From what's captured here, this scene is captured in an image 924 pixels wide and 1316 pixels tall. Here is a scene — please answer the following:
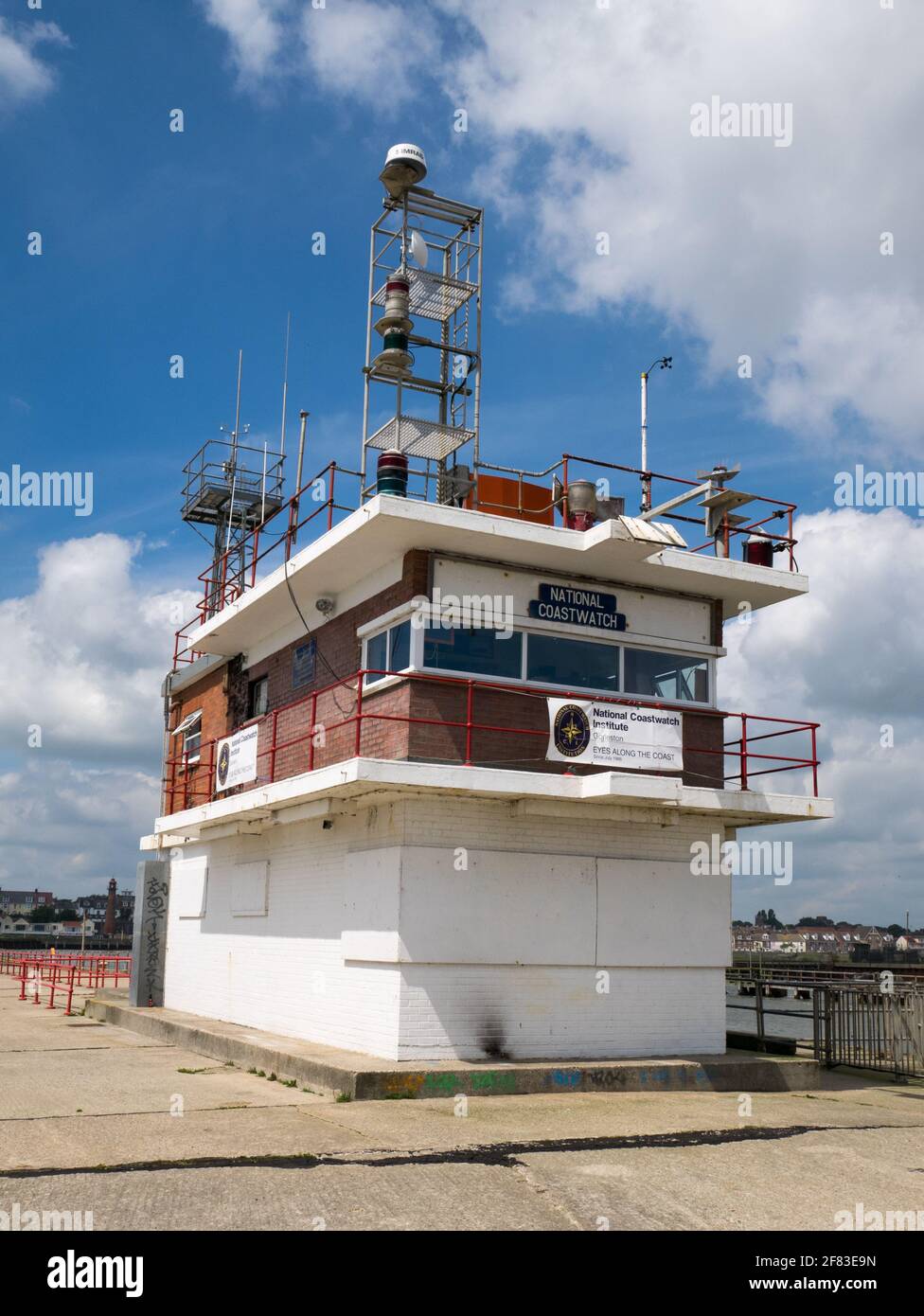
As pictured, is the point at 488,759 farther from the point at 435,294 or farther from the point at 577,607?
the point at 435,294

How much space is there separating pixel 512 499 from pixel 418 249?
4462 mm

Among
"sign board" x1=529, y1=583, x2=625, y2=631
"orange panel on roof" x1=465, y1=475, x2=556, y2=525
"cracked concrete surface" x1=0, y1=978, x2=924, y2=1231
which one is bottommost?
"cracked concrete surface" x1=0, y1=978, x2=924, y2=1231

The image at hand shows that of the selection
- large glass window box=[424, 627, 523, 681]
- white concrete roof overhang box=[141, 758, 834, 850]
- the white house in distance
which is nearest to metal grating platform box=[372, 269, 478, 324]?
the white house in distance

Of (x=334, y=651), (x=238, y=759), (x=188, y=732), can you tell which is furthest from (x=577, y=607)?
(x=188, y=732)

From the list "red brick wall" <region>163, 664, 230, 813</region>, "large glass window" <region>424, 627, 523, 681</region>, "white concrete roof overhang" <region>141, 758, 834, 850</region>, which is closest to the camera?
"white concrete roof overhang" <region>141, 758, 834, 850</region>

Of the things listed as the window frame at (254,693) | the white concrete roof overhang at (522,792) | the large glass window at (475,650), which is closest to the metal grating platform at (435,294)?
the large glass window at (475,650)

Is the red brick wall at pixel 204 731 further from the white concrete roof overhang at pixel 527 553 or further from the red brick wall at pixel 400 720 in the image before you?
the white concrete roof overhang at pixel 527 553

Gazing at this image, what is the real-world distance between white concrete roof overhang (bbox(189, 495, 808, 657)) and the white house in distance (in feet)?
0.15

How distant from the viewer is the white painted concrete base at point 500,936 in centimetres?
1421

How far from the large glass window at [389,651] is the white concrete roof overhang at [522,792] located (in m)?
1.62

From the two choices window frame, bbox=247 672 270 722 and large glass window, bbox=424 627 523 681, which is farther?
window frame, bbox=247 672 270 722

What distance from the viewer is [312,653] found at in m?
18.3

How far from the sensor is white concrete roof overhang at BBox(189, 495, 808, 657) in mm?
14672

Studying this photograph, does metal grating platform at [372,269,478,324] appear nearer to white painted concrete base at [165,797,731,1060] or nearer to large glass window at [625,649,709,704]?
large glass window at [625,649,709,704]
